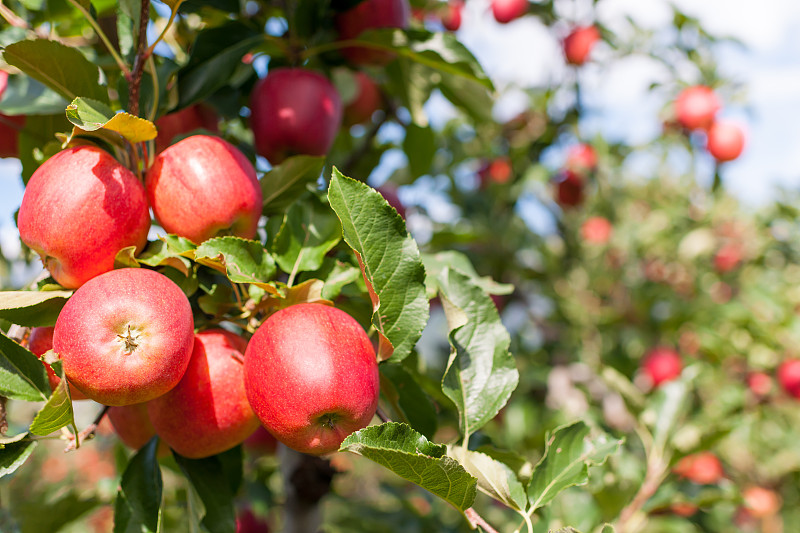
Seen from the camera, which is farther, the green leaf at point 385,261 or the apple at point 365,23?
the apple at point 365,23

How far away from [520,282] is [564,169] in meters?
0.56

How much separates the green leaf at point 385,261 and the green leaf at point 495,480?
0.15 meters

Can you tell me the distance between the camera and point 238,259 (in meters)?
0.65

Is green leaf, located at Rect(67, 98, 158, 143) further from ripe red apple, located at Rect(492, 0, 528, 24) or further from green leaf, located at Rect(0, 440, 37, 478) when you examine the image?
ripe red apple, located at Rect(492, 0, 528, 24)

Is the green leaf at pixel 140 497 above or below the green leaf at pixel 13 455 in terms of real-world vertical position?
below

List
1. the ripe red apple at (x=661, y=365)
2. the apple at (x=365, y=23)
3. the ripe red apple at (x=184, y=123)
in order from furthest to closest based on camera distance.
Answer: the ripe red apple at (x=661, y=365) → the apple at (x=365, y=23) → the ripe red apple at (x=184, y=123)

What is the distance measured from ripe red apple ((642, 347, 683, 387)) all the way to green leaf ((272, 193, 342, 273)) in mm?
2004

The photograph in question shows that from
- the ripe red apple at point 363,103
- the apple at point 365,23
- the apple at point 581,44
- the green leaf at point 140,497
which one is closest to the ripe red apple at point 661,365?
the apple at point 581,44

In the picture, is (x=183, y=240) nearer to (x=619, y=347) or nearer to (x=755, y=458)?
(x=619, y=347)

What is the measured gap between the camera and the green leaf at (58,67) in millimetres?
668

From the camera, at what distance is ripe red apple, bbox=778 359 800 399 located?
2.29 m

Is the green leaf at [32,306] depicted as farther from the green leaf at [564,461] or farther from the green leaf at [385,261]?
the green leaf at [564,461]

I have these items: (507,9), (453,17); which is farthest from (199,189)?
(507,9)

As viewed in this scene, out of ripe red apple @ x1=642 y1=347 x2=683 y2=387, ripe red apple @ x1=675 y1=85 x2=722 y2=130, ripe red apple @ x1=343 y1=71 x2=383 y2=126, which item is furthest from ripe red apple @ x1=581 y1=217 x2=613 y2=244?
ripe red apple @ x1=343 y1=71 x2=383 y2=126
